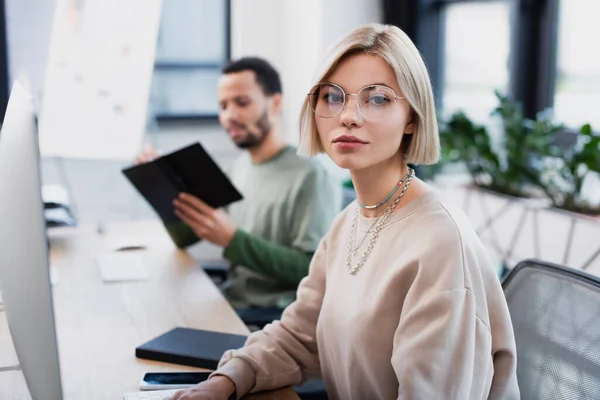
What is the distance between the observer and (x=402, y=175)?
4.28 feet

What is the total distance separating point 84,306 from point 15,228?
1.03 metres

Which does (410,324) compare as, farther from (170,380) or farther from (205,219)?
(205,219)

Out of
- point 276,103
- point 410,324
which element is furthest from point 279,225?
point 410,324

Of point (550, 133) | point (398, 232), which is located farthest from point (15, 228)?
point (550, 133)

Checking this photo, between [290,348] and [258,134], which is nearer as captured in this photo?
[290,348]

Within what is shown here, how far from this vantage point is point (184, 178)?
2.22 meters

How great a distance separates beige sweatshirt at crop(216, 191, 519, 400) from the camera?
3.63ft

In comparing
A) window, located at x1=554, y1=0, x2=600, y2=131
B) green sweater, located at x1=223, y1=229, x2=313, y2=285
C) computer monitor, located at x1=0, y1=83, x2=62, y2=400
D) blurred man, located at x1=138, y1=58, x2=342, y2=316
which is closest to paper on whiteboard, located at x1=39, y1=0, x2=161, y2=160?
blurred man, located at x1=138, y1=58, x2=342, y2=316

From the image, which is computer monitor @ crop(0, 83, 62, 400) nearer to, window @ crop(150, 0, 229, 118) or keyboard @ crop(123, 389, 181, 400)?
keyboard @ crop(123, 389, 181, 400)

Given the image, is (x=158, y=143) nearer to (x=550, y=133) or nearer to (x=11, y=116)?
(x=550, y=133)

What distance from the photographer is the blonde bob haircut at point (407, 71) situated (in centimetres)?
121

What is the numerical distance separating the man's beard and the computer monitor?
151 centimetres

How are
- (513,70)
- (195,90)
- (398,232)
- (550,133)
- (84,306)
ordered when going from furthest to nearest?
(195,90) < (513,70) < (550,133) < (84,306) < (398,232)

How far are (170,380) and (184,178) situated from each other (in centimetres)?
92
